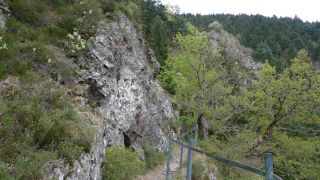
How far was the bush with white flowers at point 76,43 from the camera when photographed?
11864 mm

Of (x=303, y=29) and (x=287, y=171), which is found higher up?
(x=303, y=29)

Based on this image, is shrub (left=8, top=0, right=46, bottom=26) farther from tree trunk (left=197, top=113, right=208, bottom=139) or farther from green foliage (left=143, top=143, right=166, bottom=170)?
tree trunk (left=197, top=113, right=208, bottom=139)

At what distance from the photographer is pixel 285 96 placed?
63.5 ft

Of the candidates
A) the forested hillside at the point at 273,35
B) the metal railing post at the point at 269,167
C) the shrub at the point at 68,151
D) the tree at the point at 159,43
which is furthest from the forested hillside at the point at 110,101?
the forested hillside at the point at 273,35

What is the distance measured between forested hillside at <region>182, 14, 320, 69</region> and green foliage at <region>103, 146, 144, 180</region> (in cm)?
5312

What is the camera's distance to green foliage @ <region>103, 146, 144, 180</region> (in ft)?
29.4

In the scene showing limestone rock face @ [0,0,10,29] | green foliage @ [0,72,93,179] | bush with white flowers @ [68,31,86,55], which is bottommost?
green foliage @ [0,72,93,179]

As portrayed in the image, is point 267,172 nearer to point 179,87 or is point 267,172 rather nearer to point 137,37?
point 137,37

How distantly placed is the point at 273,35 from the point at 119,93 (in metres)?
80.3

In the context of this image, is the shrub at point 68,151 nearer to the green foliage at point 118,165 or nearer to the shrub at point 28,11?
the green foliage at point 118,165

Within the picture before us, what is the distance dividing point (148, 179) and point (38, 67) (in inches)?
226

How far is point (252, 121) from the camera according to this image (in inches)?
830

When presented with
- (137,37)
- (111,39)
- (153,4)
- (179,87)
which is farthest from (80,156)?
(153,4)

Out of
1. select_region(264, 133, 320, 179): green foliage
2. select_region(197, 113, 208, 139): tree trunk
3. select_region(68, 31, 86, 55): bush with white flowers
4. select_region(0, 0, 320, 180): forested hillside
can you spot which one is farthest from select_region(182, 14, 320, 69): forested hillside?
select_region(68, 31, 86, 55): bush with white flowers
